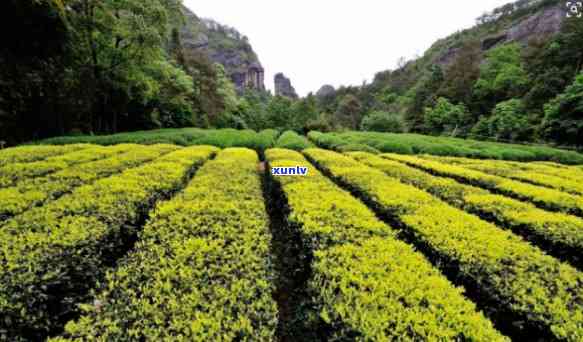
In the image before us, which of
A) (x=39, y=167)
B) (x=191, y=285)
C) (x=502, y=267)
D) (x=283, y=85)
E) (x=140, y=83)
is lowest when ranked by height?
(x=502, y=267)

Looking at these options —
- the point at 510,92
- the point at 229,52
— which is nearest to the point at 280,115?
the point at 510,92

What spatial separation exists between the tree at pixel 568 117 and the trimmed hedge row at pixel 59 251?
26073 millimetres

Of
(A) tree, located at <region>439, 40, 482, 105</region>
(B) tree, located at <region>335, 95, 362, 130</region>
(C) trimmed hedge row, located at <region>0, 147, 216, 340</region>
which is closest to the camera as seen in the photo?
(C) trimmed hedge row, located at <region>0, 147, 216, 340</region>

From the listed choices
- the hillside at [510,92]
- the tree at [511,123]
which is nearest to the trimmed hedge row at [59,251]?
the hillside at [510,92]

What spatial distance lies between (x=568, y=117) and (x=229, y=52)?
344 feet

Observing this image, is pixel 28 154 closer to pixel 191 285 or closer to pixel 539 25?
pixel 191 285

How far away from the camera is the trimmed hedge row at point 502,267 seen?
1.83 m

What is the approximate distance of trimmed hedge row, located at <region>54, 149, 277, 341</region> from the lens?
1.47 meters

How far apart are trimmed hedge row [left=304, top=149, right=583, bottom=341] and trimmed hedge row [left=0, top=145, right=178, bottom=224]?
5.40 m

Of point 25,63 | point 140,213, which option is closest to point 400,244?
point 140,213

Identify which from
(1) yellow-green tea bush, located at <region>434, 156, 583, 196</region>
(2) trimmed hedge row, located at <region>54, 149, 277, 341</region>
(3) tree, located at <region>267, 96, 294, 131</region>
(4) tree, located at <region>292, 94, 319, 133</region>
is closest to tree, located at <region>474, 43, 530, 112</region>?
(4) tree, located at <region>292, 94, 319, 133</region>

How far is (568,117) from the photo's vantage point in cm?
1686

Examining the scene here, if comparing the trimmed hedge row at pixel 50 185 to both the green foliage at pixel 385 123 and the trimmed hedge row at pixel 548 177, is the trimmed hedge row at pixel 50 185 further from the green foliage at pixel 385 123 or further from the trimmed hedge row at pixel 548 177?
the green foliage at pixel 385 123

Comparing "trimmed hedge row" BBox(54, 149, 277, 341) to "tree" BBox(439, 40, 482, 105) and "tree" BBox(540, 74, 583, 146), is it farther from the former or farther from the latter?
"tree" BBox(439, 40, 482, 105)
